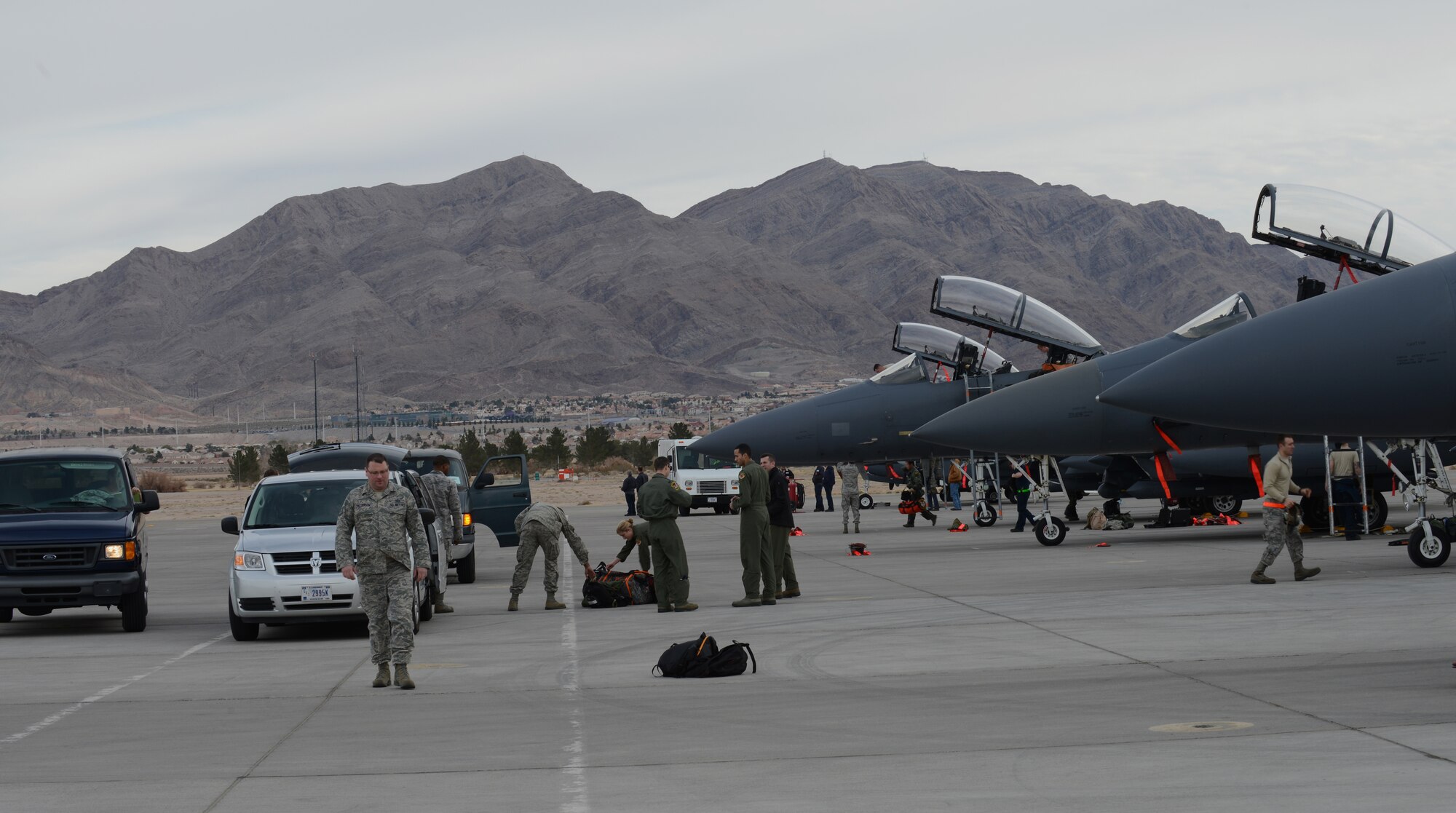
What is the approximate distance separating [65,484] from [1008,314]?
1604 centimetres

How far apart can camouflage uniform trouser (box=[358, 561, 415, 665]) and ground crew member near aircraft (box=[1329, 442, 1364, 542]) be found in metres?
16.3

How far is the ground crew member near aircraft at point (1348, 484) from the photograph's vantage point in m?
23.3

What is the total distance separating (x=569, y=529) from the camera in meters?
17.8

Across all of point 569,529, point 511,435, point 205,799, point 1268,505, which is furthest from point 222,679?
point 511,435

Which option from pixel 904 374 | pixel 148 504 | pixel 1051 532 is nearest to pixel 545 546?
pixel 148 504

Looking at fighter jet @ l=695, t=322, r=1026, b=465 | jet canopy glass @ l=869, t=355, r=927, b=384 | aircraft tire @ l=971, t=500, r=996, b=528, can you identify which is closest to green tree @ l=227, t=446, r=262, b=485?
fighter jet @ l=695, t=322, r=1026, b=465

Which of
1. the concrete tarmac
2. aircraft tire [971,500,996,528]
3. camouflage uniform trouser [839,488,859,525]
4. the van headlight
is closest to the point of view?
the concrete tarmac

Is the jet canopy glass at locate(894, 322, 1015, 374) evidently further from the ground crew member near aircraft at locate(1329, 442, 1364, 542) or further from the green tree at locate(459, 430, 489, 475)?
the green tree at locate(459, 430, 489, 475)

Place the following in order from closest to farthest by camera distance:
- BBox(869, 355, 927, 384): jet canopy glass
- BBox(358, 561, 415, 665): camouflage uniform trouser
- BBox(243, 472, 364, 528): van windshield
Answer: BBox(358, 561, 415, 665): camouflage uniform trouser
BBox(243, 472, 364, 528): van windshield
BBox(869, 355, 927, 384): jet canopy glass

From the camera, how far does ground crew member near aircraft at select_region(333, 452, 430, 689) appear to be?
11.6 m

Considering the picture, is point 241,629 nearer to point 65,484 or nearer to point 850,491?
point 65,484

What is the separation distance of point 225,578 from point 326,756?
17.0 meters

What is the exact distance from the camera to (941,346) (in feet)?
97.1

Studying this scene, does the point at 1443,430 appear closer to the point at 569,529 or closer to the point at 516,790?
the point at 516,790
